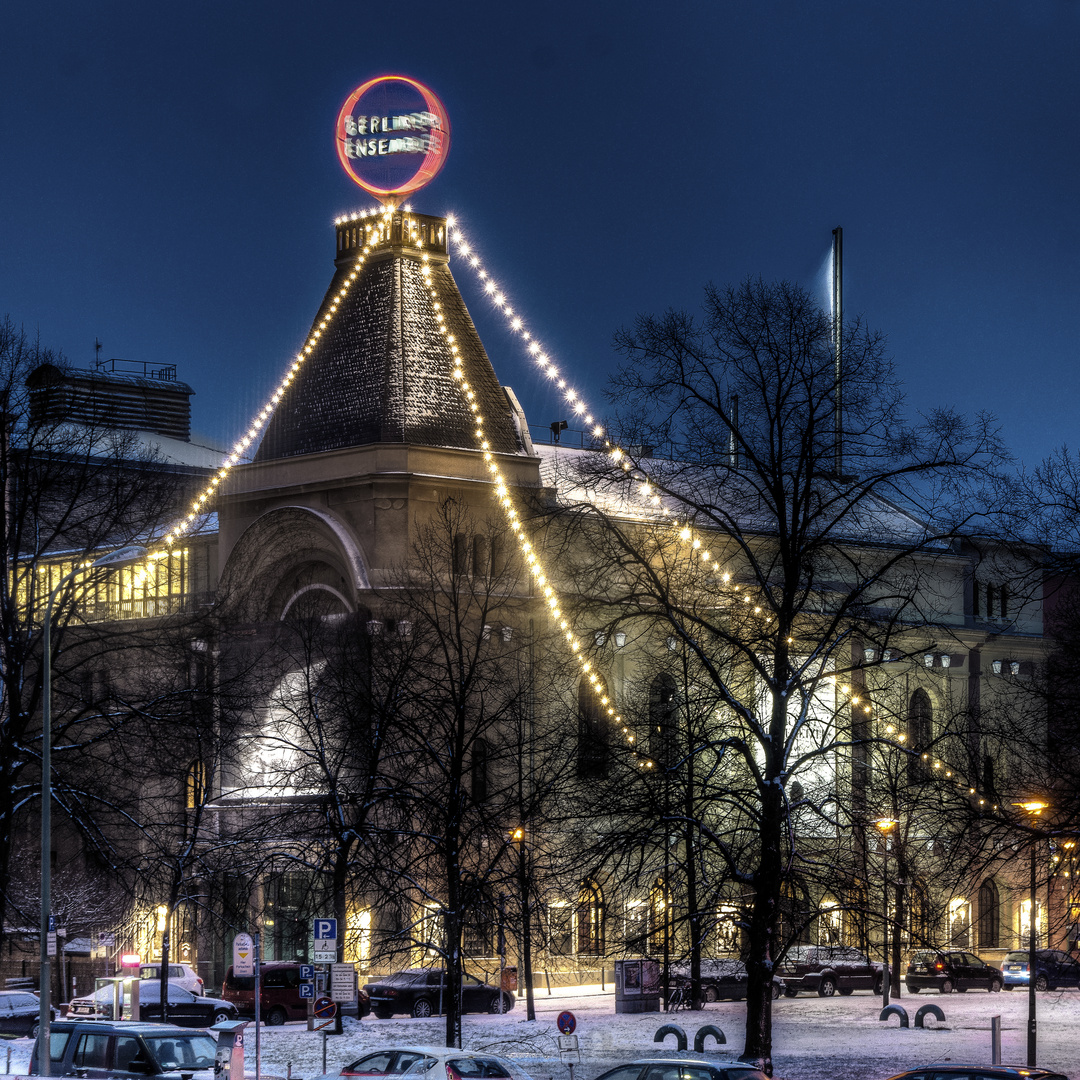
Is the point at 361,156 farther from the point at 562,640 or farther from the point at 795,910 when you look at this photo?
the point at 795,910

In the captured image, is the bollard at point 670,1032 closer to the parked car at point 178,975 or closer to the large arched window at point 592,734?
the large arched window at point 592,734

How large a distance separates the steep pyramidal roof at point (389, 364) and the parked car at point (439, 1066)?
2984 centimetres

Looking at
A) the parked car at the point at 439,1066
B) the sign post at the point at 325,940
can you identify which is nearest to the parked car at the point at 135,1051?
the parked car at the point at 439,1066

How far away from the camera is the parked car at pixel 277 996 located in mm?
42906

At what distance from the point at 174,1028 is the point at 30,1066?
16.4 feet

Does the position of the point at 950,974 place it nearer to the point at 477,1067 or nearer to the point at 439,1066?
the point at 477,1067

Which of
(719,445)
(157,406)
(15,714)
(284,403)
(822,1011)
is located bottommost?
(822,1011)

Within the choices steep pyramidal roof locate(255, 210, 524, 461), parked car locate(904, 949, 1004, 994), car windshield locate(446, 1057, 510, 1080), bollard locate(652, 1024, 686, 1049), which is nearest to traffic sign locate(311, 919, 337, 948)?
car windshield locate(446, 1057, 510, 1080)

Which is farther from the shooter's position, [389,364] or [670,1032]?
[389,364]

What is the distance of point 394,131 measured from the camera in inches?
2067

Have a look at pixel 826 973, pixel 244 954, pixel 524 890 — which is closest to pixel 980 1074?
pixel 244 954

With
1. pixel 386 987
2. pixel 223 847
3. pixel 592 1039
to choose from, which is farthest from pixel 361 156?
pixel 592 1039

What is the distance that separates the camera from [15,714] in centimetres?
3347

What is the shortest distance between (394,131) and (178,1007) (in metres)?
25.6
